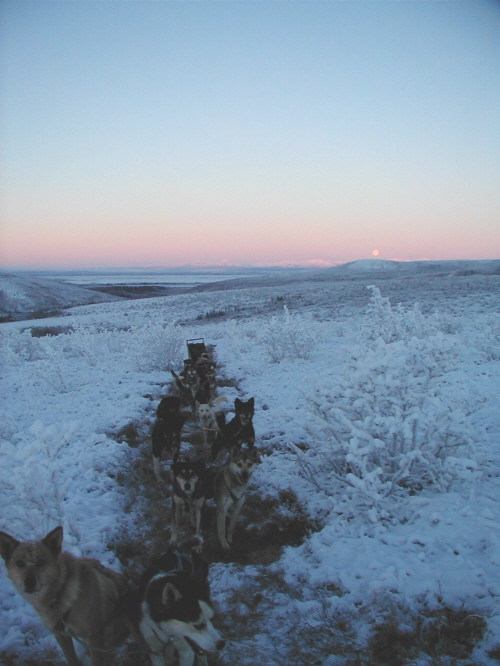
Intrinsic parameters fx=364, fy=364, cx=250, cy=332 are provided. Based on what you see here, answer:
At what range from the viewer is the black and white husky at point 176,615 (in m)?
2.68

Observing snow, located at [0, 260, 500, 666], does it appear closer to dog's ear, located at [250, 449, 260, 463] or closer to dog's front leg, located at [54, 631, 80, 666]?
dog's front leg, located at [54, 631, 80, 666]

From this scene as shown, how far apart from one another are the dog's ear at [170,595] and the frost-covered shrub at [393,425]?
2636mm

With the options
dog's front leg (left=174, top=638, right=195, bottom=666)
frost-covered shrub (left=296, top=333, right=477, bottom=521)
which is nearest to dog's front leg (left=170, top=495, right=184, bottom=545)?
dog's front leg (left=174, top=638, right=195, bottom=666)

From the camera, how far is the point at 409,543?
4324mm

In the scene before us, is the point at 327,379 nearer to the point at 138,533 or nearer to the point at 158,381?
the point at 158,381

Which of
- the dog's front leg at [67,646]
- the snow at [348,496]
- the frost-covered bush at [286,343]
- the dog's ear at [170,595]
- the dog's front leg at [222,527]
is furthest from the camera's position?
the frost-covered bush at [286,343]

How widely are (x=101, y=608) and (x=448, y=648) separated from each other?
2.94 m

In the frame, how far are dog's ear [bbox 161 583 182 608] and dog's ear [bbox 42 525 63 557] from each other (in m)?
0.95

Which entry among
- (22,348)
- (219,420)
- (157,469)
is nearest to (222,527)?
(157,469)

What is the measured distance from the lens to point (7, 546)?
2.83 m

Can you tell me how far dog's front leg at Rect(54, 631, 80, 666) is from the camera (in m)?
3.00

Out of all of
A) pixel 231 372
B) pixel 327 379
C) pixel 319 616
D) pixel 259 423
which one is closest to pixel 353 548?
pixel 319 616

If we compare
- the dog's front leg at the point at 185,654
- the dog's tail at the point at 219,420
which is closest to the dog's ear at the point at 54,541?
the dog's front leg at the point at 185,654

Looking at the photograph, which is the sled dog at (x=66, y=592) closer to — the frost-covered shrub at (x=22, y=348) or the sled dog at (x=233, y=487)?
the sled dog at (x=233, y=487)
